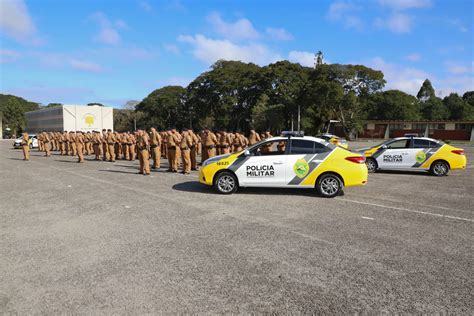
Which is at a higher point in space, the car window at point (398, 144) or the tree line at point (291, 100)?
the tree line at point (291, 100)

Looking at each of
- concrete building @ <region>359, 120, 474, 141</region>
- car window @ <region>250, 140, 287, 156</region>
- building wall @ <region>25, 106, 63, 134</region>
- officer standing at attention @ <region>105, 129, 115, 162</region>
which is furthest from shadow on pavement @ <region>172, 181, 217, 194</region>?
building wall @ <region>25, 106, 63, 134</region>

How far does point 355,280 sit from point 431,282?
2.82 feet

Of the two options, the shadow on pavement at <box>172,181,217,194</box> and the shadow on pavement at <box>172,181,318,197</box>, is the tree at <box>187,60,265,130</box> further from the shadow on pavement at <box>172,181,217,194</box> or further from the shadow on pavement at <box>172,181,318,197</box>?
the shadow on pavement at <box>172,181,318,197</box>

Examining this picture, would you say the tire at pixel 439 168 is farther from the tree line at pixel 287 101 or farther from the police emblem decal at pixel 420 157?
the tree line at pixel 287 101

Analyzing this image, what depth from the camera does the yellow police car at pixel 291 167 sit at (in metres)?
8.72

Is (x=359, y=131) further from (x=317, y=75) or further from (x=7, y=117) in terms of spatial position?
(x=7, y=117)

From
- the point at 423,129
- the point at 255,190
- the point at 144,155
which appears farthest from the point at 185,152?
the point at 423,129

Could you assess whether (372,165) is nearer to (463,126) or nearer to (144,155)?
(144,155)

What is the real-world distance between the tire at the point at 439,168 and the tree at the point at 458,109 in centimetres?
7067

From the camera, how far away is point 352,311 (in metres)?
3.45

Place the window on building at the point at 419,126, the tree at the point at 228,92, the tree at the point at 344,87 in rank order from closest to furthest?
the tree at the point at 344,87
the window on building at the point at 419,126
the tree at the point at 228,92

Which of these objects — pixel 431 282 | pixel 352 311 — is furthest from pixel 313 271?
pixel 431 282

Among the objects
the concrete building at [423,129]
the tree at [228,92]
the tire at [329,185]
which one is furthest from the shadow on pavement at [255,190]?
the concrete building at [423,129]

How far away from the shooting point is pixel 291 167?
8.88 metres
